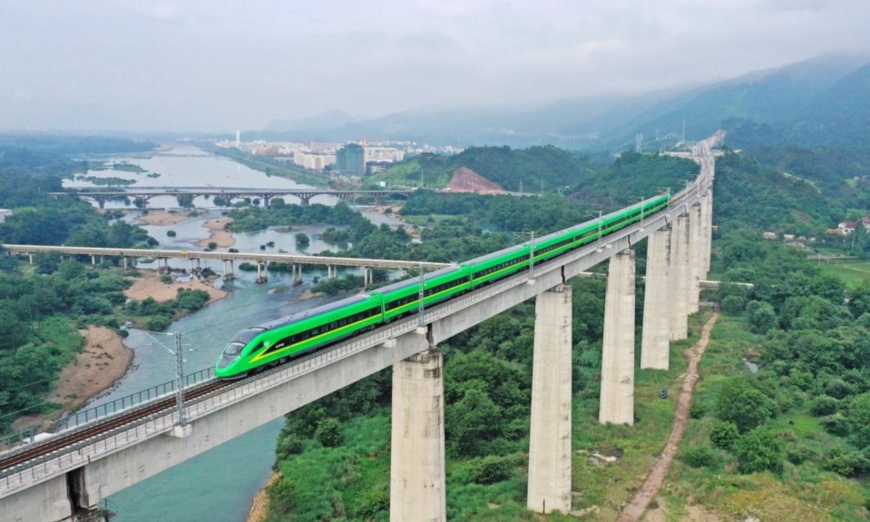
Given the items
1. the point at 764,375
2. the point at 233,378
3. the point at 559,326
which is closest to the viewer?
the point at 233,378

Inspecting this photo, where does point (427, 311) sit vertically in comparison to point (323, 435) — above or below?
above

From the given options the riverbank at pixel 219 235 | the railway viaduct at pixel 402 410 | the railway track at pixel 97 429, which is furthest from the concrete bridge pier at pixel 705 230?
the riverbank at pixel 219 235

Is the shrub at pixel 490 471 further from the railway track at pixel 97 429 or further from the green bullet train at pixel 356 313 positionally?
the railway track at pixel 97 429

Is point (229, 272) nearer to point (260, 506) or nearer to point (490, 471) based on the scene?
point (260, 506)

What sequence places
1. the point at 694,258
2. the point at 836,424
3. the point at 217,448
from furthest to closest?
the point at 694,258
the point at 217,448
the point at 836,424

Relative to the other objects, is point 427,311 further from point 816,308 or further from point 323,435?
point 816,308

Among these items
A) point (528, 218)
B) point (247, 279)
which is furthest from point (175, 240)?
point (528, 218)

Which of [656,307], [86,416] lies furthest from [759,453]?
[86,416]
